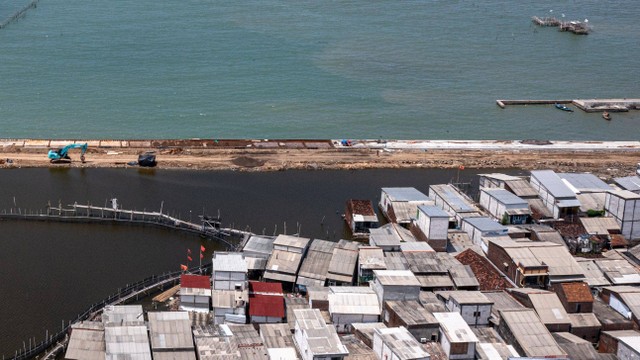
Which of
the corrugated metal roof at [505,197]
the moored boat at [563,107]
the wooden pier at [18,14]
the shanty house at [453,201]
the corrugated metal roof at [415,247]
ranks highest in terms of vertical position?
the wooden pier at [18,14]

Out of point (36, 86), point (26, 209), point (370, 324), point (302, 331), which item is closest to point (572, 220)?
point (370, 324)

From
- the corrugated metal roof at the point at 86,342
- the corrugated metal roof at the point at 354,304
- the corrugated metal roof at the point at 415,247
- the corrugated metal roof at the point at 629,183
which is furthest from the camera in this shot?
the corrugated metal roof at the point at 629,183

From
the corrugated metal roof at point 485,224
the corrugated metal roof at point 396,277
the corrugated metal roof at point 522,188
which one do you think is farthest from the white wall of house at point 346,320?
the corrugated metal roof at point 522,188

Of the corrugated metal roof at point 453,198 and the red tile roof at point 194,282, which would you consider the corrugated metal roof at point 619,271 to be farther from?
the red tile roof at point 194,282

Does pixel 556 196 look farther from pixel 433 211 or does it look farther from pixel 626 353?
pixel 626 353

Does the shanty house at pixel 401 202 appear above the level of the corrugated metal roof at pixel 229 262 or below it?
above

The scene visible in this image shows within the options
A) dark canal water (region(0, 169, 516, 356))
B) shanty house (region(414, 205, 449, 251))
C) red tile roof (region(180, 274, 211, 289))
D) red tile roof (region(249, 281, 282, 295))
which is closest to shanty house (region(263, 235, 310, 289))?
red tile roof (region(249, 281, 282, 295))

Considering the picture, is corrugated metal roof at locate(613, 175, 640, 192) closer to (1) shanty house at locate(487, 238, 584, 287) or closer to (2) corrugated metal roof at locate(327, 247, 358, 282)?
(1) shanty house at locate(487, 238, 584, 287)

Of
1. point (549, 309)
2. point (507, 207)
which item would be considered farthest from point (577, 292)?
point (507, 207)
